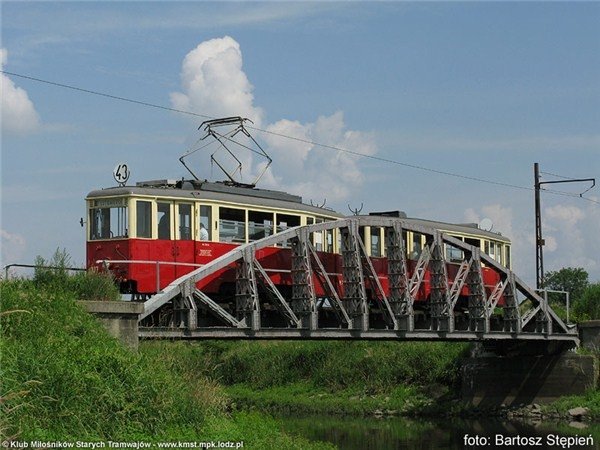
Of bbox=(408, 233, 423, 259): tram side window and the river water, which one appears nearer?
the river water

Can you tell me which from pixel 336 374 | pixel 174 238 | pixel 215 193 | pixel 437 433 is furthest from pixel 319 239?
pixel 336 374

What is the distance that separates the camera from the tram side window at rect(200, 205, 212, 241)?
1158 inches

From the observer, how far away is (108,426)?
1973 cm

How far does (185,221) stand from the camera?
95.5ft

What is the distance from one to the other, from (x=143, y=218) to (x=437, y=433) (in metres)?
16.6

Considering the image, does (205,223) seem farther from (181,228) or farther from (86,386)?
(86,386)

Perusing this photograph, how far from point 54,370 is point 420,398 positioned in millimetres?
31032

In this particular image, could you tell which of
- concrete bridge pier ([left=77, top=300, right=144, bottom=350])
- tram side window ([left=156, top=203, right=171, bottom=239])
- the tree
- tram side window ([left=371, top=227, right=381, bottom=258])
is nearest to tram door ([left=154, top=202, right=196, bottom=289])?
tram side window ([left=156, top=203, right=171, bottom=239])

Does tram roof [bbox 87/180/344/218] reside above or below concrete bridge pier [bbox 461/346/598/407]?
above

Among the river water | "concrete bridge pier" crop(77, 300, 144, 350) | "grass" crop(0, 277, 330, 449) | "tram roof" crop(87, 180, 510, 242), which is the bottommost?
the river water

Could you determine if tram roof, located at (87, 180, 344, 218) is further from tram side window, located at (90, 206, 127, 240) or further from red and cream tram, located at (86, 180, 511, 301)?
tram side window, located at (90, 206, 127, 240)

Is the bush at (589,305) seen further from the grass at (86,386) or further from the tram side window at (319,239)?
the grass at (86,386)

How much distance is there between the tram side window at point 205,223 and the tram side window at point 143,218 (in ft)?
5.07

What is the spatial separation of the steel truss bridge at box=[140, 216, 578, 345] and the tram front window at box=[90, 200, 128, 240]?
298cm
